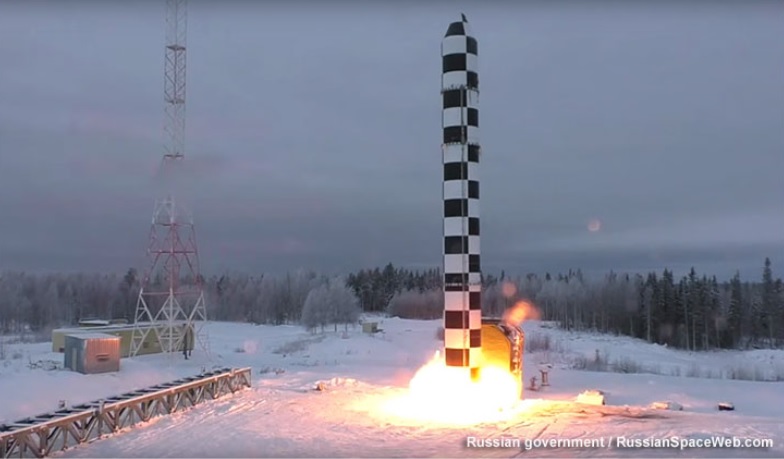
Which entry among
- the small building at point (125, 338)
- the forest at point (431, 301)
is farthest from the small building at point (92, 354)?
the forest at point (431, 301)

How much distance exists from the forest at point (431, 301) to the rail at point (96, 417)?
40.7m

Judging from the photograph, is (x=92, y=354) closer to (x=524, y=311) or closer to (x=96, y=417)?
(x=96, y=417)

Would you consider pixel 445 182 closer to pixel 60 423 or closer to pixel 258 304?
pixel 60 423

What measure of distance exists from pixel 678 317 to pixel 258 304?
61897 mm

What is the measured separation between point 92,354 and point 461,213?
18129mm

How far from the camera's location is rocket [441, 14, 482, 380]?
18.5 m

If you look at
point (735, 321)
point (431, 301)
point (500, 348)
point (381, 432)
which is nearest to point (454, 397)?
point (500, 348)

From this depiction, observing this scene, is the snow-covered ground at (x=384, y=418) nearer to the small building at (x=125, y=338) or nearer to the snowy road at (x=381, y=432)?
the snowy road at (x=381, y=432)

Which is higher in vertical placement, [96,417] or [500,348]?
[500,348]

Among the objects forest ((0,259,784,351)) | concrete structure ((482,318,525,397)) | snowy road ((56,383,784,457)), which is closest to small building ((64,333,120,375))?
snowy road ((56,383,784,457))

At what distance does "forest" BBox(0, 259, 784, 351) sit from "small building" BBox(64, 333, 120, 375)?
29310 mm

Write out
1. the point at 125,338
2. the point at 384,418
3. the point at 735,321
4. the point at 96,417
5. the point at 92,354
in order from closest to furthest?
1. the point at 96,417
2. the point at 384,418
3. the point at 92,354
4. the point at 125,338
5. the point at 735,321

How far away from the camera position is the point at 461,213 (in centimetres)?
1844

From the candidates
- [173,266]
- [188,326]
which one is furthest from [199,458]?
[188,326]
